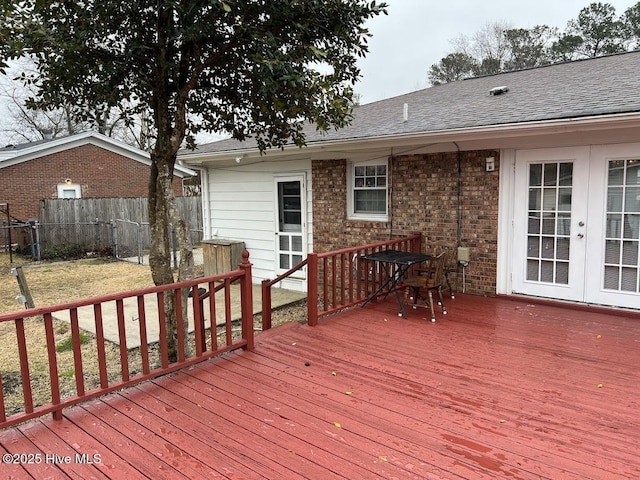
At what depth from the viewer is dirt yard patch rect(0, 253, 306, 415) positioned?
4.65 m

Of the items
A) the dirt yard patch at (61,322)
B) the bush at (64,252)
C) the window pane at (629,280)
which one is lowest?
the dirt yard patch at (61,322)

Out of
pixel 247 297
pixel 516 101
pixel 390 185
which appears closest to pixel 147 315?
pixel 247 297

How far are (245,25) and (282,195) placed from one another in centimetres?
463

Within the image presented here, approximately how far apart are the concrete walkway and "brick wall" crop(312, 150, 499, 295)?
1645 millimetres

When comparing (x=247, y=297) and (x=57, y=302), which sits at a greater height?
(x=247, y=297)

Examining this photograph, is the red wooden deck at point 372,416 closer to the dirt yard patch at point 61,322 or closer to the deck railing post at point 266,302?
the deck railing post at point 266,302

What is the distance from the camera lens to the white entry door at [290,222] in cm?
810

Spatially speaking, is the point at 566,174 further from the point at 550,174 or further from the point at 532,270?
the point at 532,270

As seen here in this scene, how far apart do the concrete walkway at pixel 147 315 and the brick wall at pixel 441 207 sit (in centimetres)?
164

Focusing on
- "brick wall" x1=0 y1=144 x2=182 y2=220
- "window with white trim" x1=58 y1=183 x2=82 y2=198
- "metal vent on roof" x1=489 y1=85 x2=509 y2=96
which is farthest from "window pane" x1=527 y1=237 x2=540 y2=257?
"window with white trim" x1=58 y1=183 x2=82 y2=198

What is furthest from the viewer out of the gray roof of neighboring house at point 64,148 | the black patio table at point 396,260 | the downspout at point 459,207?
the gray roof of neighboring house at point 64,148

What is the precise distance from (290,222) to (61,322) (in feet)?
13.3

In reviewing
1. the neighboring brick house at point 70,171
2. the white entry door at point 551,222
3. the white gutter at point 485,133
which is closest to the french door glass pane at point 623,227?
the white entry door at point 551,222

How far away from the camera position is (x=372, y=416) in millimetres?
2953
